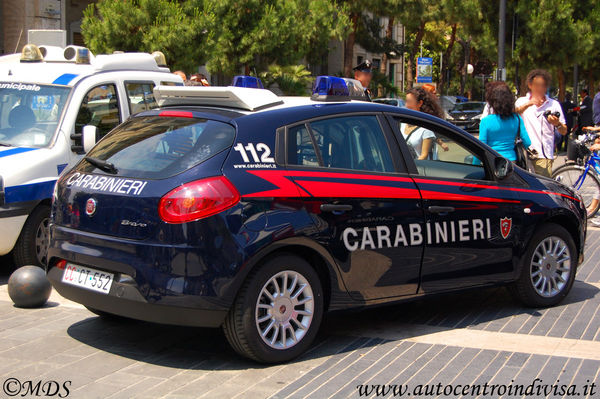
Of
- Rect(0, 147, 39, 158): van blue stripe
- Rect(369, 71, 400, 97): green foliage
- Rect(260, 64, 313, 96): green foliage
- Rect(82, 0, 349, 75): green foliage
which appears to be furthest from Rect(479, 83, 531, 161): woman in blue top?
Rect(369, 71, 400, 97): green foliage

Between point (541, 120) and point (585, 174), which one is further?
point (585, 174)

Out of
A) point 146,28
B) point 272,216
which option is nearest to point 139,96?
point 272,216

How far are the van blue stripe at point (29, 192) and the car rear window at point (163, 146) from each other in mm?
1867

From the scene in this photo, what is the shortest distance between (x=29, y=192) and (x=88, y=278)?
248 cm

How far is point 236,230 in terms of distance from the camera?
15.2 ft

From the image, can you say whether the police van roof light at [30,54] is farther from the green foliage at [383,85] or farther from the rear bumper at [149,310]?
the green foliage at [383,85]

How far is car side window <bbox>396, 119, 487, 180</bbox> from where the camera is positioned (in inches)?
231

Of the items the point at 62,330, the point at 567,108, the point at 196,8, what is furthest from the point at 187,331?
the point at 567,108

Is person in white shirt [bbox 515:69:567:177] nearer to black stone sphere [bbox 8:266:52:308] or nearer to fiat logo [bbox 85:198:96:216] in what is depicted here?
black stone sphere [bbox 8:266:52:308]

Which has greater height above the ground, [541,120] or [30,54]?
[30,54]

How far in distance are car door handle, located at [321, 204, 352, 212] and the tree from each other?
1161cm

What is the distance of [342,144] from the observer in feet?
17.7

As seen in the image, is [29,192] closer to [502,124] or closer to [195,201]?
[195,201]

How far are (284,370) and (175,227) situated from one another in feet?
3.56
